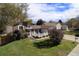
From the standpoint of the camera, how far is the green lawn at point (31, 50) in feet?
7.72

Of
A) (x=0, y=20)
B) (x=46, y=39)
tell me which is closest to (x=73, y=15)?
(x=46, y=39)

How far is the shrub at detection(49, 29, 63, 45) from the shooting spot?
2.37 m

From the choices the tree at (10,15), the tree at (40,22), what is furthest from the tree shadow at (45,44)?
the tree at (10,15)

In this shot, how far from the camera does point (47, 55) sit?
7.72 feet

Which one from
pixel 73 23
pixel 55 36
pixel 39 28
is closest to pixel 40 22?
pixel 39 28

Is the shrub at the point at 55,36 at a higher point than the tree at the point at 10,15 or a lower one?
lower

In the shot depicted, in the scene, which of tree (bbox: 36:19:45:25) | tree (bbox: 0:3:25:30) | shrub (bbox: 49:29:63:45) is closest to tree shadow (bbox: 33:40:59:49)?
shrub (bbox: 49:29:63:45)

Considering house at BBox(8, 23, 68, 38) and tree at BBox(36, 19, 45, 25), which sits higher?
tree at BBox(36, 19, 45, 25)

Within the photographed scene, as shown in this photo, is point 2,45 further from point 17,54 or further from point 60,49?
point 60,49

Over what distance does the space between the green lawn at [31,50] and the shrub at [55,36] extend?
5 centimetres

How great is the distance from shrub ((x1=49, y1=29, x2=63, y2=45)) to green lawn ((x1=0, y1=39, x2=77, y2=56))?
5 centimetres

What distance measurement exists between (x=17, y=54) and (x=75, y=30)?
57cm

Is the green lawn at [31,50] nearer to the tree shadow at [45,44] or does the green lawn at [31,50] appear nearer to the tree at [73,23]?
the tree shadow at [45,44]

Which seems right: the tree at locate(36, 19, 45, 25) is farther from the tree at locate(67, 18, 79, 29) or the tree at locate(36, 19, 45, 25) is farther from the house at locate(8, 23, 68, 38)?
the tree at locate(67, 18, 79, 29)
